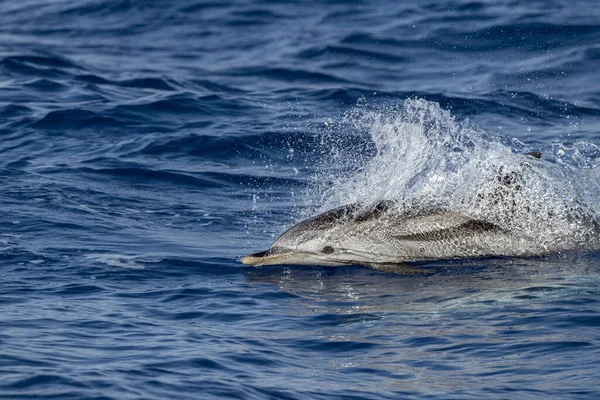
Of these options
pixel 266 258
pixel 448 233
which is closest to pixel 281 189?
pixel 266 258

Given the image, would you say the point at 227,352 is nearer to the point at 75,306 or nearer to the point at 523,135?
the point at 75,306

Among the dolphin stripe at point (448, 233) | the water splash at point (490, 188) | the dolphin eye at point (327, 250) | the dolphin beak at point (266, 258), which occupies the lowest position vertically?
the dolphin beak at point (266, 258)

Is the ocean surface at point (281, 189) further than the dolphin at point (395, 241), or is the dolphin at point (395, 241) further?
the dolphin at point (395, 241)

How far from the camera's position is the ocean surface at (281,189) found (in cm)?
839

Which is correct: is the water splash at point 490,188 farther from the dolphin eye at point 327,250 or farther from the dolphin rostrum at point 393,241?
the dolphin eye at point 327,250

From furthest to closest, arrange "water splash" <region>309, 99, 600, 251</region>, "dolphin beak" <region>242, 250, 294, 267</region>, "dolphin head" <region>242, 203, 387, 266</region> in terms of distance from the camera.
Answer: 1. "water splash" <region>309, 99, 600, 251</region>
2. "dolphin head" <region>242, 203, 387, 266</region>
3. "dolphin beak" <region>242, 250, 294, 267</region>

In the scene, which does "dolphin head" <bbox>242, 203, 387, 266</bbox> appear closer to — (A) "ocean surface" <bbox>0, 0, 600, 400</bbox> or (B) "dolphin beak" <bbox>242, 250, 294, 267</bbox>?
(B) "dolphin beak" <bbox>242, 250, 294, 267</bbox>

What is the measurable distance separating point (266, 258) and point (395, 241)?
1337 mm

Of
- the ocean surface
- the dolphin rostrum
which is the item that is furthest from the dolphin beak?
the ocean surface

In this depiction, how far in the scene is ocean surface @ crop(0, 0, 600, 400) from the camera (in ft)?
27.5

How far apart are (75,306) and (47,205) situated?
175 inches

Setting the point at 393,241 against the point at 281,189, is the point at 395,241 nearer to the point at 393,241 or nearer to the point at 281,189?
the point at 393,241

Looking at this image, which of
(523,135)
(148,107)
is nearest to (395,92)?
(523,135)

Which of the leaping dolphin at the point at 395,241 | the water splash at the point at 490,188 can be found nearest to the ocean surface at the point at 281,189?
the water splash at the point at 490,188
